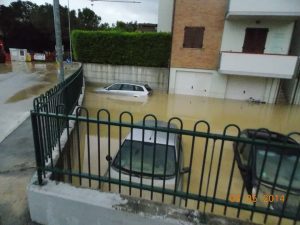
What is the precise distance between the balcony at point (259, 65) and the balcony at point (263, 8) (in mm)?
2127

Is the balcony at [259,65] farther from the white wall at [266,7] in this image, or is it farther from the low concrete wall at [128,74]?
the low concrete wall at [128,74]

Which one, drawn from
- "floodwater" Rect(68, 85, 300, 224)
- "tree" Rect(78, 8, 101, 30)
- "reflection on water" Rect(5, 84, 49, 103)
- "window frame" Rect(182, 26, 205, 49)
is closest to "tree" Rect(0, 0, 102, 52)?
"tree" Rect(78, 8, 101, 30)

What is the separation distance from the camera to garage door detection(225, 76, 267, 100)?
14.3 m

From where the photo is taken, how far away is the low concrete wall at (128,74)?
Result: 52.2 ft

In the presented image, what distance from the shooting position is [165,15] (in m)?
17.7

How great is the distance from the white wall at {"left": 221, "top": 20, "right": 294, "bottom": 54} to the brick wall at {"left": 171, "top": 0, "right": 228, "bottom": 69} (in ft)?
1.56

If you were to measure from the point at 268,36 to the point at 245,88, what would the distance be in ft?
11.0

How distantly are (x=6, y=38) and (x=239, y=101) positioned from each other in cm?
3214

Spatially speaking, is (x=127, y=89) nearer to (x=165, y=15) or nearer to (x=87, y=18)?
(x=165, y=15)

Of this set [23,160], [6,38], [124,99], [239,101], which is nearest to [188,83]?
[239,101]

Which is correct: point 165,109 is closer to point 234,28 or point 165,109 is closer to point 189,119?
point 189,119

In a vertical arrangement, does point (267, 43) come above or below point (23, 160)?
above

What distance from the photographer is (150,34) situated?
1546 cm

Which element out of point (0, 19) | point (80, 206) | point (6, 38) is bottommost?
point (80, 206)
